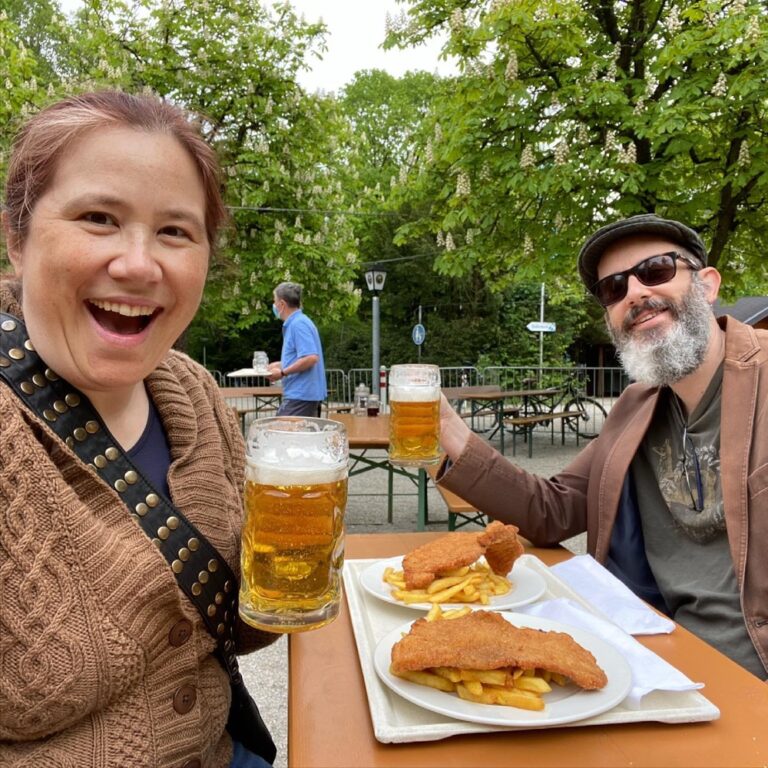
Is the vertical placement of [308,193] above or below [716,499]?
above

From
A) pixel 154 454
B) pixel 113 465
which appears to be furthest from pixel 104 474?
pixel 154 454

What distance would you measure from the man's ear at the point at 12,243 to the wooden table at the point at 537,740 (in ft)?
3.37

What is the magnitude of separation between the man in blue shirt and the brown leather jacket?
558cm

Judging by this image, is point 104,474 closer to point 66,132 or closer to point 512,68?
point 66,132

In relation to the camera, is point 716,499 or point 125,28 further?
point 125,28

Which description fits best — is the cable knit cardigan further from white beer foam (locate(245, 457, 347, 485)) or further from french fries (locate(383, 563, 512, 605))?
french fries (locate(383, 563, 512, 605))

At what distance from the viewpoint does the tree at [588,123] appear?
619cm

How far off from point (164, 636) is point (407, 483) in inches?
295

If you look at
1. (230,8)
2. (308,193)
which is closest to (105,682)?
(308,193)

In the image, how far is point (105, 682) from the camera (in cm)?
111

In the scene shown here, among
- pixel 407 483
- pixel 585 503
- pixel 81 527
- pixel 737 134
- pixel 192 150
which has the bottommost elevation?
pixel 407 483

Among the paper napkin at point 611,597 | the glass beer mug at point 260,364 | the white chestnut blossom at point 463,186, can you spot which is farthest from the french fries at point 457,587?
the glass beer mug at point 260,364

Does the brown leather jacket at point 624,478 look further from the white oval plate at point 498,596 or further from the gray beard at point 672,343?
the white oval plate at point 498,596

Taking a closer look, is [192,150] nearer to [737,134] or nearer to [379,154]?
[737,134]
